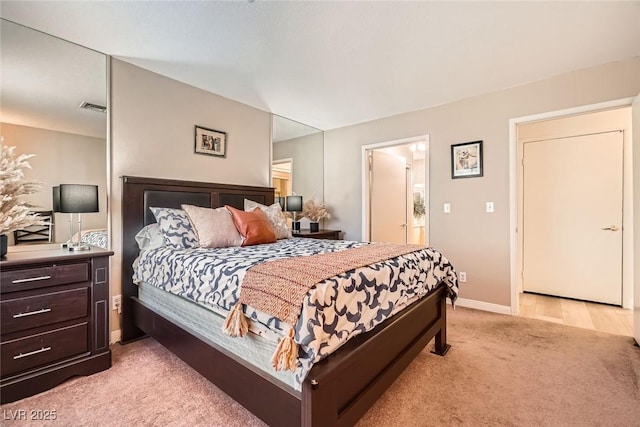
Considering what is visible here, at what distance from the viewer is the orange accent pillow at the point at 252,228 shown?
257 cm

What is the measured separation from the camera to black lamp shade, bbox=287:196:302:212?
4.08 meters

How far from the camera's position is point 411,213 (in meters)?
5.31

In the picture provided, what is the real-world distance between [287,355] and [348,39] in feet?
7.30

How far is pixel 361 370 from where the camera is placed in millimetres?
1334

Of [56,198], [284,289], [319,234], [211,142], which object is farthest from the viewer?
[319,234]

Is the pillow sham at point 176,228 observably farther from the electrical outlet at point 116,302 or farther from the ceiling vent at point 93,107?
the ceiling vent at point 93,107

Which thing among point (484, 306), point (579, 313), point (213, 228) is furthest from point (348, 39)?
point (579, 313)

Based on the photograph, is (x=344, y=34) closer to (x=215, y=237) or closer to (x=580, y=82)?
(x=215, y=237)

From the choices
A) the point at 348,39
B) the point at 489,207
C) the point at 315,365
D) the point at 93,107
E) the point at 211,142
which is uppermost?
the point at 348,39

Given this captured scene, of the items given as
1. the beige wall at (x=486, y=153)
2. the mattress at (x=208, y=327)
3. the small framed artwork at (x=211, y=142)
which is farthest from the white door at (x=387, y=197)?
the mattress at (x=208, y=327)

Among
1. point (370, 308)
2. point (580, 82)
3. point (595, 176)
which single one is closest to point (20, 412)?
point (370, 308)

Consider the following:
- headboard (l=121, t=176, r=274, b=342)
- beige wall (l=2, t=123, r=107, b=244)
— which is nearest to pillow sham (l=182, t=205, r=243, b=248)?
headboard (l=121, t=176, r=274, b=342)

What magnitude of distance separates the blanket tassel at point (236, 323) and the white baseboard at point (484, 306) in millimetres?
2904

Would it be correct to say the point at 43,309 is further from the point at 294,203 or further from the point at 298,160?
the point at 298,160
